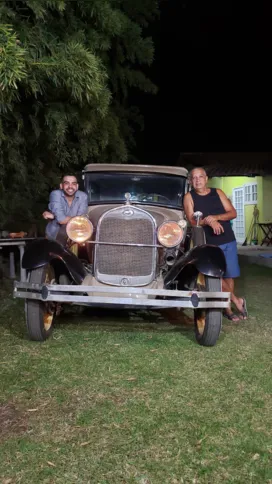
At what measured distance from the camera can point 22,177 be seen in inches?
225

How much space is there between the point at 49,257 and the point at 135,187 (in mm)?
1659

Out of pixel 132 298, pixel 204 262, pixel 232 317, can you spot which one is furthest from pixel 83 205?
pixel 232 317

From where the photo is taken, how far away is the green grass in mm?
2178

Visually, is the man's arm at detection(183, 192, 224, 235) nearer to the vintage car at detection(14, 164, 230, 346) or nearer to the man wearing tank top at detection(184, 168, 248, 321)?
the man wearing tank top at detection(184, 168, 248, 321)

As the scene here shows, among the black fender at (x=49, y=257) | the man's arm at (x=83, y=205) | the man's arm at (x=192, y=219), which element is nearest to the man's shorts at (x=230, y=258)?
the man's arm at (x=192, y=219)

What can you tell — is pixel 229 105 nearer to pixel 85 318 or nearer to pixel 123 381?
pixel 85 318

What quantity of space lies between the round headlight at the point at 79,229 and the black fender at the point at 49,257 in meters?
0.16

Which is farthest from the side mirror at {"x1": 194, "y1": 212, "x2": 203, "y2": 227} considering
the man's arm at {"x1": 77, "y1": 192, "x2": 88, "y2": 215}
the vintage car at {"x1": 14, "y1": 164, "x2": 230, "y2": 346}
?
the man's arm at {"x1": 77, "y1": 192, "x2": 88, "y2": 215}

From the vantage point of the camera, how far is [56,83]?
397 centimetres

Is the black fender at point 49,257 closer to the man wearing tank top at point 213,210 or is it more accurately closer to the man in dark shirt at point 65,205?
the man in dark shirt at point 65,205

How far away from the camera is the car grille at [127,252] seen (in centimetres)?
422

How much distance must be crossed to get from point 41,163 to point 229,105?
721 centimetres

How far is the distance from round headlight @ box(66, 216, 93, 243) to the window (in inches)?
534

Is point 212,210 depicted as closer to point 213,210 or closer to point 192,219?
point 213,210
